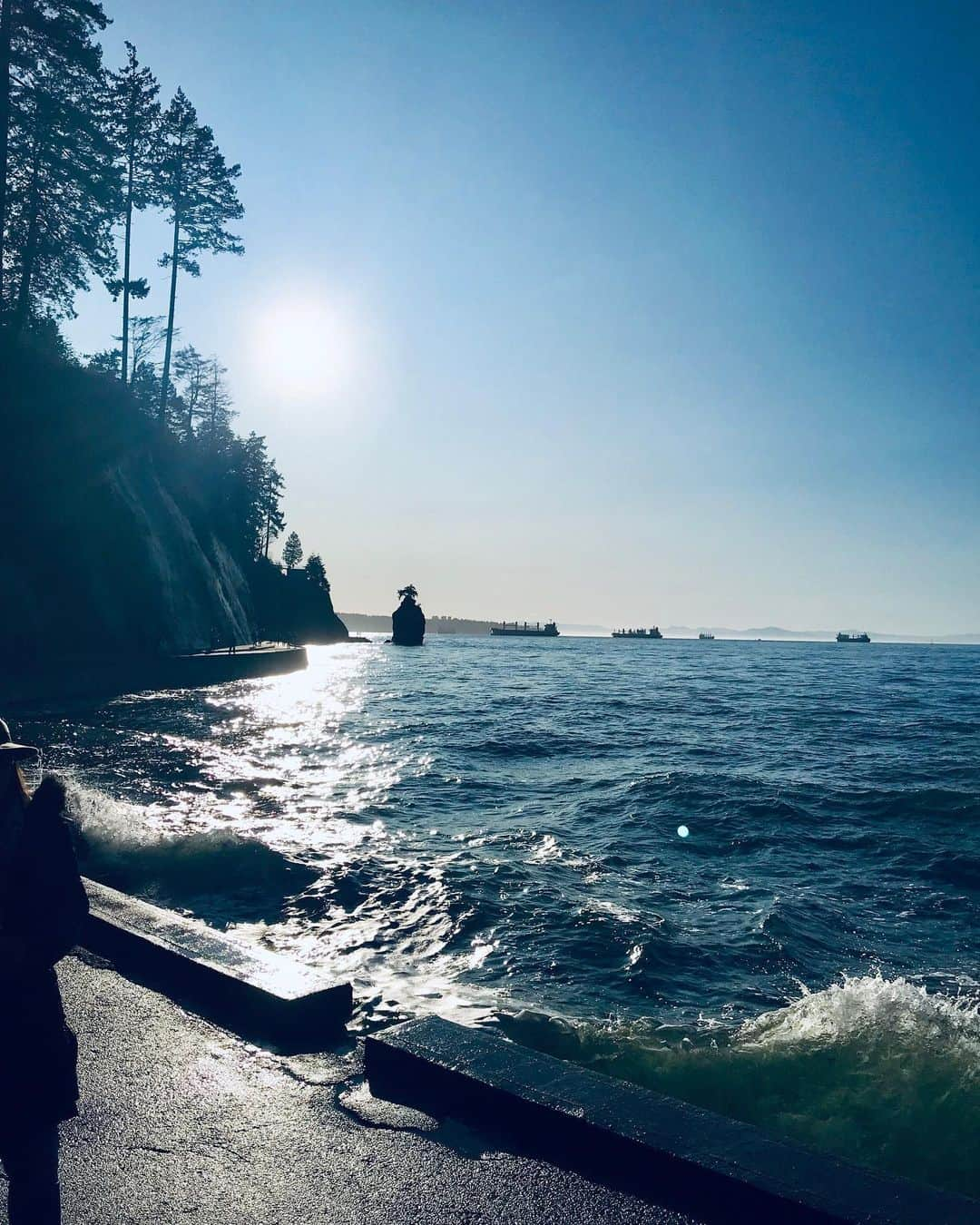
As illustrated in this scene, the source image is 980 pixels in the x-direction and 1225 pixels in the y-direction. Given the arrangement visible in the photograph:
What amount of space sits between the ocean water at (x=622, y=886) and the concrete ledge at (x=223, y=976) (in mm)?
853

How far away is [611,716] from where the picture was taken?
29.8m

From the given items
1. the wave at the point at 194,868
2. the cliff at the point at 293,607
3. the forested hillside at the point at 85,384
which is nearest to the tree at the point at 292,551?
the cliff at the point at 293,607

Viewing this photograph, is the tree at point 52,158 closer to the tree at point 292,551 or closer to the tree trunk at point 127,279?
the tree trunk at point 127,279

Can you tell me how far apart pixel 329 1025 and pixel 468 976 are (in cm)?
229

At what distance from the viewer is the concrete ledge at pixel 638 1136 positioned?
317cm

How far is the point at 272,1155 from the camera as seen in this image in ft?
11.9

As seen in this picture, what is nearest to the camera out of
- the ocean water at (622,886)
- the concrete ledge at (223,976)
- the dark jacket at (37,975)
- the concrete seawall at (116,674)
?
the dark jacket at (37,975)

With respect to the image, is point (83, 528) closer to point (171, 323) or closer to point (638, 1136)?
point (171, 323)

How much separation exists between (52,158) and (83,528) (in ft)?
47.2

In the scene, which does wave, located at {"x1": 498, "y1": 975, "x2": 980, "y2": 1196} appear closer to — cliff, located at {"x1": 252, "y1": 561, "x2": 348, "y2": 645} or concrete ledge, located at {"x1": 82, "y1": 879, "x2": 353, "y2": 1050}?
concrete ledge, located at {"x1": 82, "y1": 879, "x2": 353, "y2": 1050}

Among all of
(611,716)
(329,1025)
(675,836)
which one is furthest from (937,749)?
(329,1025)

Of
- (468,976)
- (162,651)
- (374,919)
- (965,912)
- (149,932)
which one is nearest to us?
(149,932)

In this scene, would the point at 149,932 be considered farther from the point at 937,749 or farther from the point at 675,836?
the point at 937,749

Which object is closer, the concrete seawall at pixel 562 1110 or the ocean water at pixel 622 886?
the concrete seawall at pixel 562 1110
